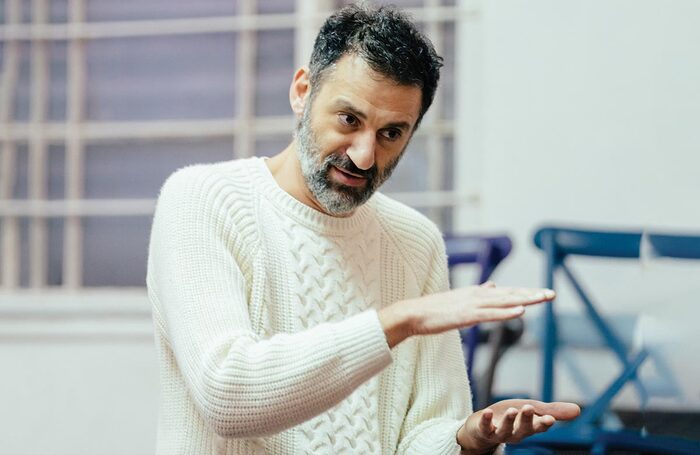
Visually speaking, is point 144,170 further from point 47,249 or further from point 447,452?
point 447,452

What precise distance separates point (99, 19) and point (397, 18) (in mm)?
2552

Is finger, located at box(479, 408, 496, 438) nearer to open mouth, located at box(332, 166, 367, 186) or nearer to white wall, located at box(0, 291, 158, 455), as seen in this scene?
open mouth, located at box(332, 166, 367, 186)

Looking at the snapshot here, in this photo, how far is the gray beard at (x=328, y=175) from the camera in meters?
1.55

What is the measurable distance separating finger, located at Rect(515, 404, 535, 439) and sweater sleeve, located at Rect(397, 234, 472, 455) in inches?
8.0

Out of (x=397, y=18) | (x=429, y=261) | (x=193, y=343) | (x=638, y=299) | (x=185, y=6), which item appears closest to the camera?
(x=193, y=343)

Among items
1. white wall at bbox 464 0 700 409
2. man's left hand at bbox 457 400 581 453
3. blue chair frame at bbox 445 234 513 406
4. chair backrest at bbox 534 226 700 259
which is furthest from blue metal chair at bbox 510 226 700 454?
man's left hand at bbox 457 400 581 453

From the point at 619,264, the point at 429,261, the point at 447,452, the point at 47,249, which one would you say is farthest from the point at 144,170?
the point at 447,452

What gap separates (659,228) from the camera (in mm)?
3385

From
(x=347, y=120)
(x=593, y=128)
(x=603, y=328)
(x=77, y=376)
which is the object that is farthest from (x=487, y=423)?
(x=77, y=376)

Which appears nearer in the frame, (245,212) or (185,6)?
(245,212)

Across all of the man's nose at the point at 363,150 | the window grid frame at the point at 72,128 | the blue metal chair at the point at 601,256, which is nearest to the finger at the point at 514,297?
the man's nose at the point at 363,150

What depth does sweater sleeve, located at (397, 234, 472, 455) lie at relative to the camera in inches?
65.6

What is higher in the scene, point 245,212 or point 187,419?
point 245,212

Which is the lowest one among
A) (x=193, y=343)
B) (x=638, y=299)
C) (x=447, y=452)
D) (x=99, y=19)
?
(x=638, y=299)
